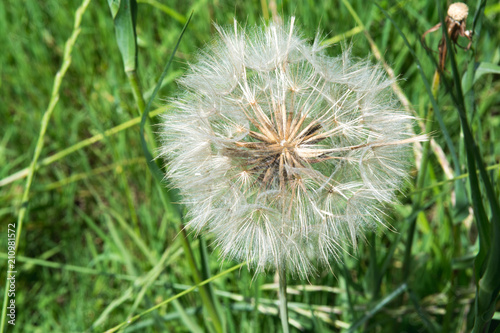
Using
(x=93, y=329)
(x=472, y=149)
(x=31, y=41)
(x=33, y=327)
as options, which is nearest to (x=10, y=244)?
(x=33, y=327)

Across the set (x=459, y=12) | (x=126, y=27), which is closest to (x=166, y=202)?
(x=126, y=27)

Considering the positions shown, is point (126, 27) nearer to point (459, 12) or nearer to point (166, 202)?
point (166, 202)

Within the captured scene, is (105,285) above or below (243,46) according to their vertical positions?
below

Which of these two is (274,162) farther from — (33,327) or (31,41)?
(31,41)

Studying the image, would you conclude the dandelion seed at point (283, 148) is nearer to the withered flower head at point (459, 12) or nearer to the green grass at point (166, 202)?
the green grass at point (166, 202)

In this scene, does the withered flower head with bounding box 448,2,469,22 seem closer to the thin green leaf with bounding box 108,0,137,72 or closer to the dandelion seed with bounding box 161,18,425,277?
the dandelion seed with bounding box 161,18,425,277

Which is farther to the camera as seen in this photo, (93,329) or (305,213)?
(93,329)
